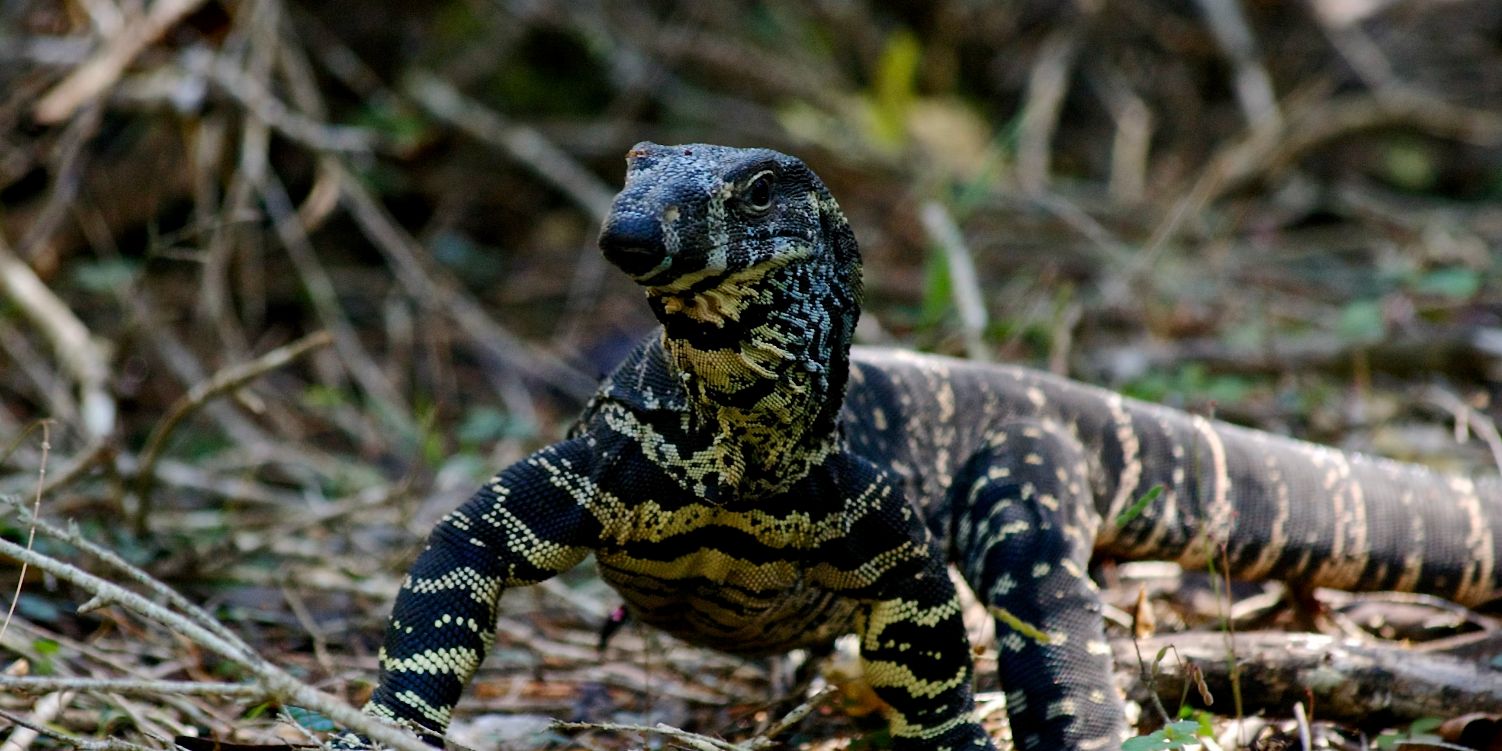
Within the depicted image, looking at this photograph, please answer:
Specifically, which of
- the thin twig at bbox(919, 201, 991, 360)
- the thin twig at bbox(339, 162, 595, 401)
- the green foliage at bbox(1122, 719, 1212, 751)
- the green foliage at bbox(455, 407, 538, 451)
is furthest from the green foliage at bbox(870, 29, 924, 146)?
the green foliage at bbox(1122, 719, 1212, 751)

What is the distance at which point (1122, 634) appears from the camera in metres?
4.97

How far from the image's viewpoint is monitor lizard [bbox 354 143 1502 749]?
315 cm

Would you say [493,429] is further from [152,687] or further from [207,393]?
[152,687]

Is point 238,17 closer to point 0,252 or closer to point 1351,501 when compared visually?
point 0,252

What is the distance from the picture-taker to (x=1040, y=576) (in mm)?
4363

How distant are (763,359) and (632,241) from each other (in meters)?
0.53

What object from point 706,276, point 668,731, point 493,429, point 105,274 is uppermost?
point 105,274

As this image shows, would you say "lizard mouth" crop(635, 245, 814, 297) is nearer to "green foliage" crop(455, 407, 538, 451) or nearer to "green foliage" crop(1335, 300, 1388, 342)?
"green foliage" crop(455, 407, 538, 451)

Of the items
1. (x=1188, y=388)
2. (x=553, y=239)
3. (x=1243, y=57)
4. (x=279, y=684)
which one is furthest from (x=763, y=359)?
(x=1243, y=57)

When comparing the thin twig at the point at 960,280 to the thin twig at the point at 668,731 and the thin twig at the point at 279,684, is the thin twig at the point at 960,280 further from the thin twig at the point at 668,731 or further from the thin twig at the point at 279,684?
the thin twig at the point at 279,684

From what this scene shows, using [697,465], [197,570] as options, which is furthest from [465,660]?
[197,570]

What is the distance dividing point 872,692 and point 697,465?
3.83ft

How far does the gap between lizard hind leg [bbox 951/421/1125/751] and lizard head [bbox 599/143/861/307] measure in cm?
129

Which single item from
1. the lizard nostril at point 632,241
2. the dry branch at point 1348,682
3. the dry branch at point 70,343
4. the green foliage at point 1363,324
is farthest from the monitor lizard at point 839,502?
the dry branch at point 70,343
